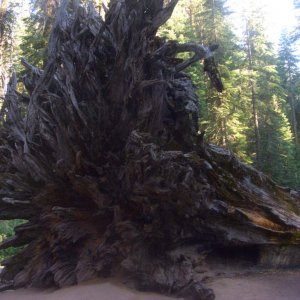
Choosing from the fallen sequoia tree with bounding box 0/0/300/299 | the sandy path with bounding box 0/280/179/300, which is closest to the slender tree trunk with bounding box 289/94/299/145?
the fallen sequoia tree with bounding box 0/0/300/299

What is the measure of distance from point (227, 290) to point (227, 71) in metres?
17.2

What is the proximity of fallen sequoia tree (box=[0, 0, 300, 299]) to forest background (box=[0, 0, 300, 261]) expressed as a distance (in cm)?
771

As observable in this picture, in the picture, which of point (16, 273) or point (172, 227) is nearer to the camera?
point (172, 227)

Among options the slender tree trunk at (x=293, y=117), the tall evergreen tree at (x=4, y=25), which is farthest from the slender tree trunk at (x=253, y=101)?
the tall evergreen tree at (x=4, y=25)

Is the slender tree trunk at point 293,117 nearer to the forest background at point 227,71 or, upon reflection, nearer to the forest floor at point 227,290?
the forest background at point 227,71

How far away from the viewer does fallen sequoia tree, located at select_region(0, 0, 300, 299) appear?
686cm

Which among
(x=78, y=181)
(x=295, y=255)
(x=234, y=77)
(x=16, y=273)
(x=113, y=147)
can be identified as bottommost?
(x=16, y=273)

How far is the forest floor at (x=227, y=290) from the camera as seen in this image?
236 inches

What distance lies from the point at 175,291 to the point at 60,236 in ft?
7.71

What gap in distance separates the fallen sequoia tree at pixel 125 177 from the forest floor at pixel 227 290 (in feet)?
1.02

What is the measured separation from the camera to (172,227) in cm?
708

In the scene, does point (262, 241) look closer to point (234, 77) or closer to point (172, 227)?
point (172, 227)

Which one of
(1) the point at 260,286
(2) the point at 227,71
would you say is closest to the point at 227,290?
(1) the point at 260,286

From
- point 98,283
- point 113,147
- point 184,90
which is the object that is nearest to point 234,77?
point 184,90
